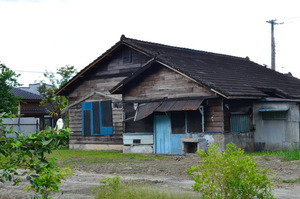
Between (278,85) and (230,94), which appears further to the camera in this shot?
(278,85)

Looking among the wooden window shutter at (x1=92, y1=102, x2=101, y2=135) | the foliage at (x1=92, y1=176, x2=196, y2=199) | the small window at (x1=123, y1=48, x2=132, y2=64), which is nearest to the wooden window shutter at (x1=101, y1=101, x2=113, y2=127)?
the wooden window shutter at (x1=92, y1=102, x2=101, y2=135)

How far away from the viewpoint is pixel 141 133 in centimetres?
2286

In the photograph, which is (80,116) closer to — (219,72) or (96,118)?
(96,118)

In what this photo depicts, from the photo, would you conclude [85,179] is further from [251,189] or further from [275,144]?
[275,144]

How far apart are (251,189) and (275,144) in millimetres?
14617

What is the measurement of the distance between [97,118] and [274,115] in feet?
31.9

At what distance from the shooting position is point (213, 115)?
2011 cm

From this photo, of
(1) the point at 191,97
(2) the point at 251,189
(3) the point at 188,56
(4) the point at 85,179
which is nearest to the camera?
(2) the point at 251,189

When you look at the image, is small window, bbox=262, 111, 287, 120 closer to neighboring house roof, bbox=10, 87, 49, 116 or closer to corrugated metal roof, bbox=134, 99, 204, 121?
corrugated metal roof, bbox=134, 99, 204, 121

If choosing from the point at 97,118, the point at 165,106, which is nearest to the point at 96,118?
the point at 97,118

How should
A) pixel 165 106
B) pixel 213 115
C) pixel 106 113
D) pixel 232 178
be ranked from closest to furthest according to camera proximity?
A: pixel 232 178, pixel 213 115, pixel 165 106, pixel 106 113

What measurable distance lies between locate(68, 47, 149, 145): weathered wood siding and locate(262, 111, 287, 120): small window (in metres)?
6.77

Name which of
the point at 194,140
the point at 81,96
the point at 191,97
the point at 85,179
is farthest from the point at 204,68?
the point at 85,179

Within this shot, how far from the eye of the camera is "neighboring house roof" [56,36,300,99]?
2064 centimetres
